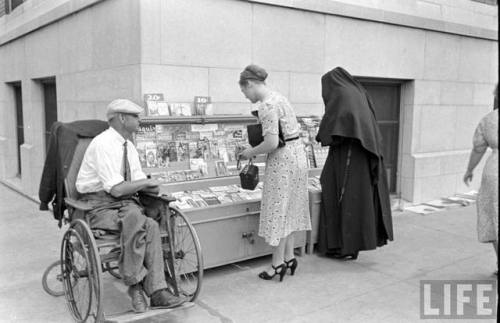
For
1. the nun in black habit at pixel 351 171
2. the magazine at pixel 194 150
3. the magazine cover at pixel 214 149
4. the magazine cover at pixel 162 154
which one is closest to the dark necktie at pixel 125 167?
the magazine cover at pixel 162 154

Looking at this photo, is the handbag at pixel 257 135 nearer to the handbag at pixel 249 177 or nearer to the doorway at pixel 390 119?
the handbag at pixel 249 177

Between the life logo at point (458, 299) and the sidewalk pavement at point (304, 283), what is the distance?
0.09m

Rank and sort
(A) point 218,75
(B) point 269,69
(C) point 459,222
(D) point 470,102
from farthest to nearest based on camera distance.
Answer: (D) point 470,102, (C) point 459,222, (B) point 269,69, (A) point 218,75

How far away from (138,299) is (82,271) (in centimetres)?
43

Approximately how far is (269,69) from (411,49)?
2.73m

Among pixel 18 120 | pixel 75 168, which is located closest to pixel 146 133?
pixel 75 168

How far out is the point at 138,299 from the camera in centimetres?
337

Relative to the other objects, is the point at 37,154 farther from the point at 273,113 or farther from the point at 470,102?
the point at 470,102

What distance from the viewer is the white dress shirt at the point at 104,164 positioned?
351 centimetres

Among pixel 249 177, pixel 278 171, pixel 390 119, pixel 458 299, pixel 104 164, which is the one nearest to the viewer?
pixel 104 164

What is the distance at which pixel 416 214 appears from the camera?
23.4ft

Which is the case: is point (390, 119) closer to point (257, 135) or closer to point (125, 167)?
point (257, 135)

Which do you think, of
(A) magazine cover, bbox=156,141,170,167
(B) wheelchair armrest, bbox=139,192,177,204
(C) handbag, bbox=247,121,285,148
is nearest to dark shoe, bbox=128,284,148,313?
(B) wheelchair armrest, bbox=139,192,177,204

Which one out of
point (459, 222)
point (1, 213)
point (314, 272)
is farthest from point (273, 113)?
point (1, 213)
